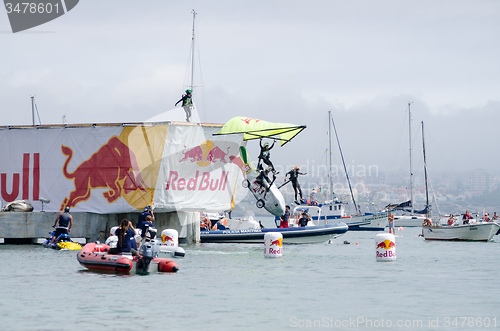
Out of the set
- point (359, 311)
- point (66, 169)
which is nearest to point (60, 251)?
point (66, 169)

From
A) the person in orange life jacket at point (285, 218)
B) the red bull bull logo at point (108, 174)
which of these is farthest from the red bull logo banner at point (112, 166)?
the person in orange life jacket at point (285, 218)

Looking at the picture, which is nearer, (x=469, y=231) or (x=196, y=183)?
(x=196, y=183)

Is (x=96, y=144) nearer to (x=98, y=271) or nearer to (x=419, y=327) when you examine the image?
(x=98, y=271)

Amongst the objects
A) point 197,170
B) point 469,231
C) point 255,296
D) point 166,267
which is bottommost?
point 255,296

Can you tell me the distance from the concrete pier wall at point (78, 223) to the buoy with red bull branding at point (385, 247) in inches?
470

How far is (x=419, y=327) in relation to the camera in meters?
12.0

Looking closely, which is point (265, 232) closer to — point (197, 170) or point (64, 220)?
point (197, 170)

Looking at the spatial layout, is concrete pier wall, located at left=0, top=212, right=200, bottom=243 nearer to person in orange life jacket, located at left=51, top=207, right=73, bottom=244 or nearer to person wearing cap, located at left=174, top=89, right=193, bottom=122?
person in orange life jacket, located at left=51, top=207, right=73, bottom=244

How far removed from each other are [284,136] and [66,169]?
12.1 meters

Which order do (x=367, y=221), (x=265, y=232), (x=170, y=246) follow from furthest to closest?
(x=367, y=221)
(x=265, y=232)
(x=170, y=246)

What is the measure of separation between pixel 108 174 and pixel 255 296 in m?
18.2

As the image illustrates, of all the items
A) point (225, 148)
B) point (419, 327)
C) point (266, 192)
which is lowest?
point (419, 327)

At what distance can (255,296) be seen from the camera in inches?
610

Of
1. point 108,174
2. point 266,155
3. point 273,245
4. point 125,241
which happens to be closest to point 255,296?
point 125,241
